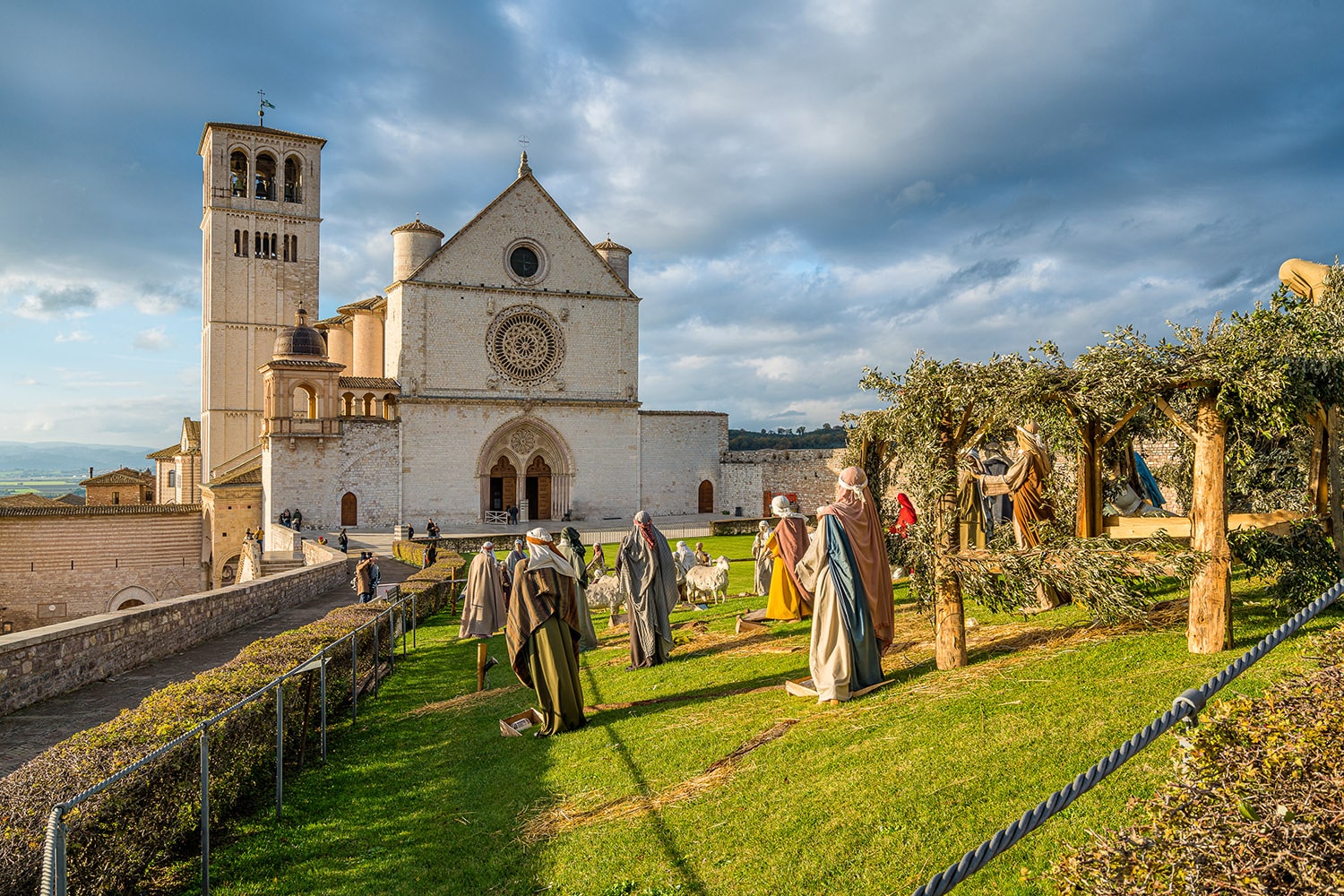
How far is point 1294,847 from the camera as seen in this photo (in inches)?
78.0

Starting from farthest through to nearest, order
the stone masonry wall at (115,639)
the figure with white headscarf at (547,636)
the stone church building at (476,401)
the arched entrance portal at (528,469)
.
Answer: the arched entrance portal at (528,469) → the stone church building at (476,401) → the stone masonry wall at (115,639) → the figure with white headscarf at (547,636)

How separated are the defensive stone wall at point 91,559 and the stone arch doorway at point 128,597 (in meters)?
0.04

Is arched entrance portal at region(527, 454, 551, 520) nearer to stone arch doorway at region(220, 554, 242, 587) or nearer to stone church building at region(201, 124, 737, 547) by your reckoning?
stone church building at region(201, 124, 737, 547)

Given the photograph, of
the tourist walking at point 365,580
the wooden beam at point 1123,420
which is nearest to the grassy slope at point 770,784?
the wooden beam at point 1123,420

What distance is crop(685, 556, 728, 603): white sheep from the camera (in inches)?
557

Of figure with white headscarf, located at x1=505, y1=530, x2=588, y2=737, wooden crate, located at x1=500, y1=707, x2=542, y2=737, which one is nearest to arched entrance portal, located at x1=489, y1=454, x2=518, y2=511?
wooden crate, located at x1=500, y1=707, x2=542, y2=737

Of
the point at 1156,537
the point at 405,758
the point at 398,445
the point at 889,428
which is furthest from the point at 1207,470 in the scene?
the point at 398,445

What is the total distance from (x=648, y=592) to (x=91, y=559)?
35.9 metres

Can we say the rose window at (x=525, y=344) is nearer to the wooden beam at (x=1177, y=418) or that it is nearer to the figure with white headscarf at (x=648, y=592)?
the figure with white headscarf at (x=648, y=592)

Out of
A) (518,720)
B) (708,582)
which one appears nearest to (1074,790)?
(518,720)

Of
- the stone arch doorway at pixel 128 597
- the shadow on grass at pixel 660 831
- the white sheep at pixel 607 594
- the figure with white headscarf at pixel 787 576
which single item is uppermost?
the figure with white headscarf at pixel 787 576

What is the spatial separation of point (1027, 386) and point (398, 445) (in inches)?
1263

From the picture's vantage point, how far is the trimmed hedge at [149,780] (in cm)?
452

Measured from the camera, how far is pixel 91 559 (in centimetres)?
3534
